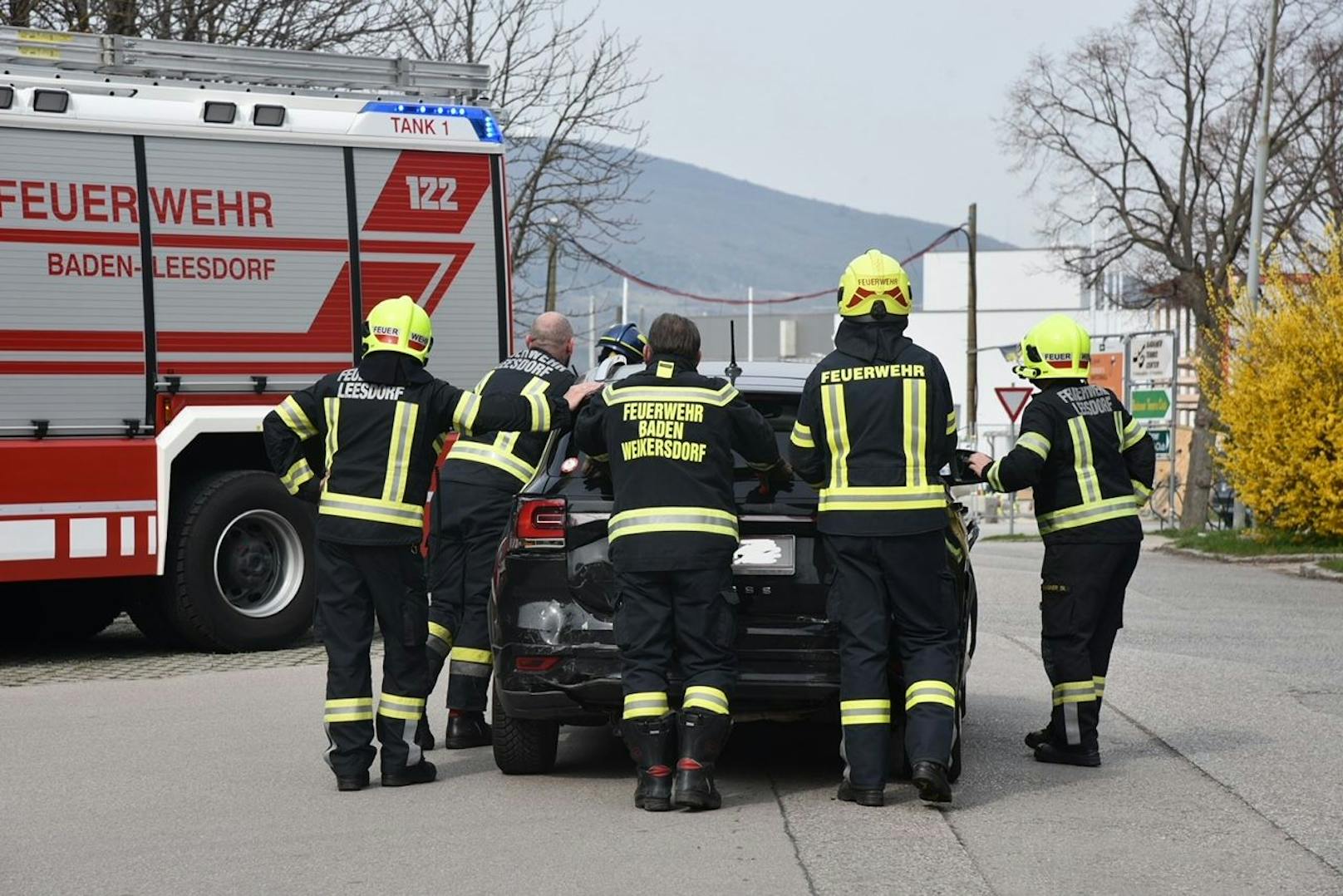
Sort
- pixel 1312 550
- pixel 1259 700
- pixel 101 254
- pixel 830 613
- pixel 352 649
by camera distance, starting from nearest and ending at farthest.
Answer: pixel 830 613
pixel 352 649
pixel 1259 700
pixel 101 254
pixel 1312 550

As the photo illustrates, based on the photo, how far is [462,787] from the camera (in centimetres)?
732

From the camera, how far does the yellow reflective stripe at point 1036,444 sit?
25.6 feet

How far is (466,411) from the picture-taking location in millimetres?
7297

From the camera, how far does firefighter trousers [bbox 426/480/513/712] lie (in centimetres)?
820

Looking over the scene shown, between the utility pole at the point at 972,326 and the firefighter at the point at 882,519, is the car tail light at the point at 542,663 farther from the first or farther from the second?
the utility pole at the point at 972,326

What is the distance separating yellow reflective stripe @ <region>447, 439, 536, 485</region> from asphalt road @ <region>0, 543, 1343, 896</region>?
48.7 inches

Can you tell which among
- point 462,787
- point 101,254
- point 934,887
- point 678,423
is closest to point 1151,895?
point 934,887

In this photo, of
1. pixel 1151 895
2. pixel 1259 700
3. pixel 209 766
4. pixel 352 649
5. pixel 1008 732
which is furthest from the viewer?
pixel 1259 700

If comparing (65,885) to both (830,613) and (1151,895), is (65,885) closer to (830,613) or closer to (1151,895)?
(830,613)

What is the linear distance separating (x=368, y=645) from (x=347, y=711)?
1.00 ft

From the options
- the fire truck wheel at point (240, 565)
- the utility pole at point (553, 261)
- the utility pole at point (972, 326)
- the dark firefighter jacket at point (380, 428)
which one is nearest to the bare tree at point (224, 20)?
the utility pole at point (553, 261)

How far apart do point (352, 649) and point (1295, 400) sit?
17381 millimetres

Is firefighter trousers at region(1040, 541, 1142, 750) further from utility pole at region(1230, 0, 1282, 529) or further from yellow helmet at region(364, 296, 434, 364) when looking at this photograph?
utility pole at region(1230, 0, 1282, 529)

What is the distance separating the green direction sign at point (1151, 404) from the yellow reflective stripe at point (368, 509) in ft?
84.2
